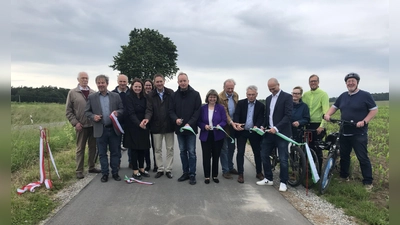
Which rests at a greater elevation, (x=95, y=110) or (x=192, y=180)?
(x=95, y=110)

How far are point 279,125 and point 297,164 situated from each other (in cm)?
106

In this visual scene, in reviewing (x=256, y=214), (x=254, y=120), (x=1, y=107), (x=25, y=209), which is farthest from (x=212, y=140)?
(x=1, y=107)

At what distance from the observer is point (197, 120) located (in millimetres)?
5855

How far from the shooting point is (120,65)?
118ft

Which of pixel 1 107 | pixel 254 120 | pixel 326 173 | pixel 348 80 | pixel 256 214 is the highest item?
pixel 348 80

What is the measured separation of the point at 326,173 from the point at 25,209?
512 centimetres

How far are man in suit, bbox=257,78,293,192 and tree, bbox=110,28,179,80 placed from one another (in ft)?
104

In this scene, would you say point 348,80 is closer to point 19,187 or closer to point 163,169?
point 163,169

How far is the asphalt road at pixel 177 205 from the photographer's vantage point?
3895 millimetres

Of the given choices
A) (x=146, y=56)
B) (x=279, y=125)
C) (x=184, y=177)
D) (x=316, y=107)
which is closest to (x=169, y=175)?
(x=184, y=177)

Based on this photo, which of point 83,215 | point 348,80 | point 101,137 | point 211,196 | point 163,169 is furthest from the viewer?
point 163,169

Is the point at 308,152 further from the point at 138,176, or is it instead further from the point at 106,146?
the point at 106,146

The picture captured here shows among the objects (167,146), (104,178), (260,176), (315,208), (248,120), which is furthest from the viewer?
(167,146)

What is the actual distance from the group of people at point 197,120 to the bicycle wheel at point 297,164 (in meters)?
0.29
